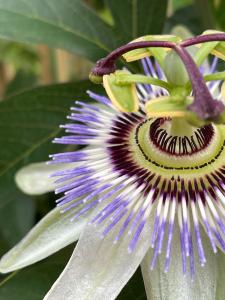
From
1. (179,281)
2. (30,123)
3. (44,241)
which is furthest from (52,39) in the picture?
(179,281)

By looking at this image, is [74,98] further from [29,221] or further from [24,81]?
[24,81]

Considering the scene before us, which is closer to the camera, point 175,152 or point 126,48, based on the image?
point 126,48

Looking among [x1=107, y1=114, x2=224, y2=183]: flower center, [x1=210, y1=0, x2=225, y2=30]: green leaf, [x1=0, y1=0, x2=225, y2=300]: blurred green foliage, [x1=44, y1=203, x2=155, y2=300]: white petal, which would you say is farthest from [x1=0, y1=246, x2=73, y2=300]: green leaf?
[x1=210, y1=0, x2=225, y2=30]: green leaf

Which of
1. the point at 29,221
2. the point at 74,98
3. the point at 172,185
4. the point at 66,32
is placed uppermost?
the point at 66,32

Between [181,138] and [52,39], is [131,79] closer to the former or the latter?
→ [181,138]

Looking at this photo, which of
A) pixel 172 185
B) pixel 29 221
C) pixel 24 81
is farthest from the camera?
pixel 24 81

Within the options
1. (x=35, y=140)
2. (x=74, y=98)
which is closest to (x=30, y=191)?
(x=35, y=140)

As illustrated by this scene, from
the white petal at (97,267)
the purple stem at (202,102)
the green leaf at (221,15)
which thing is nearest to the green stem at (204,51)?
the purple stem at (202,102)
